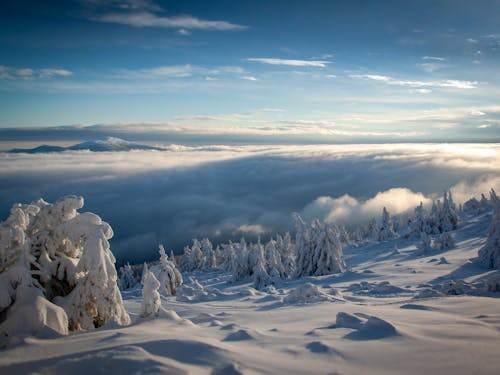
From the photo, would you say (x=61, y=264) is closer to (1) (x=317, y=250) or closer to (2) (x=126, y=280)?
(1) (x=317, y=250)

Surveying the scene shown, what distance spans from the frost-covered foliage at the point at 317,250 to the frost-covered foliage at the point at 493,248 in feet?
48.1

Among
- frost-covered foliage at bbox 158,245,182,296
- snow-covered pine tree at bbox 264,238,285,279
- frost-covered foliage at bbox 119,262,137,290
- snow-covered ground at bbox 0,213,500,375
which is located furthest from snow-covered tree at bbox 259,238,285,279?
frost-covered foliage at bbox 119,262,137,290

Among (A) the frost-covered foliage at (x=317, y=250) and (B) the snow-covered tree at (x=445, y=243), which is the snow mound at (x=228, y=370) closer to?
(A) the frost-covered foliage at (x=317, y=250)

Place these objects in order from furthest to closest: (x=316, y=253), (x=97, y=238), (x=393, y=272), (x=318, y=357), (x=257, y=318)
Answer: (x=316, y=253), (x=393, y=272), (x=257, y=318), (x=97, y=238), (x=318, y=357)

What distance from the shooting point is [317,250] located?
3906cm

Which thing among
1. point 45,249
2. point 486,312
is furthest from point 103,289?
point 486,312

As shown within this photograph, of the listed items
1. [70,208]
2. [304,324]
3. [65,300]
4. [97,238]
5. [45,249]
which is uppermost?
[70,208]

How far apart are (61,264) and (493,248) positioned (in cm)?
3303

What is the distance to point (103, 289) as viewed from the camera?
9945 mm

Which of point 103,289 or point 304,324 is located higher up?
point 103,289

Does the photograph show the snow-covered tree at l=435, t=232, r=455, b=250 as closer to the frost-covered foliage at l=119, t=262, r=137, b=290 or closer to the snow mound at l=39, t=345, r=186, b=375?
the snow mound at l=39, t=345, r=186, b=375

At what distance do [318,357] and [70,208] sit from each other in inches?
375

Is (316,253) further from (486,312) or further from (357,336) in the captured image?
(357,336)

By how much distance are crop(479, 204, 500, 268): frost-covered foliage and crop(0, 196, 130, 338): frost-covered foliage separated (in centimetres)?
3057
